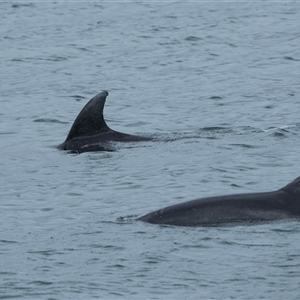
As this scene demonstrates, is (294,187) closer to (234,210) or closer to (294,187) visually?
(294,187)

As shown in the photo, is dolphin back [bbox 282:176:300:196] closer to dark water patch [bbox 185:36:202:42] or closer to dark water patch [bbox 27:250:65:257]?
dark water patch [bbox 27:250:65:257]

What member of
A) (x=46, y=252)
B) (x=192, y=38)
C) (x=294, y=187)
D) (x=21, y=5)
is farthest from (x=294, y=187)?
(x=21, y=5)

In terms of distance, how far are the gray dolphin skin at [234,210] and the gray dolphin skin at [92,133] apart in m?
4.94

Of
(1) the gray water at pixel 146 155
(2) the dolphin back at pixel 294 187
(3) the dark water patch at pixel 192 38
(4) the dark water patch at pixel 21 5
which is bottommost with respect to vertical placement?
(4) the dark water patch at pixel 21 5

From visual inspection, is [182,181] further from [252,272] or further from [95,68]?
[95,68]

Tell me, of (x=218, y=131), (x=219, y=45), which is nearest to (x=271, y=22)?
(x=219, y=45)

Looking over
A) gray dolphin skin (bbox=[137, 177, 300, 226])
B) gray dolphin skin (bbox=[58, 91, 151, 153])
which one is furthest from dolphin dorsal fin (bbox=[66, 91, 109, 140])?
gray dolphin skin (bbox=[137, 177, 300, 226])

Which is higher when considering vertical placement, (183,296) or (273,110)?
(183,296)

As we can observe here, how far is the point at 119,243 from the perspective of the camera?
35.0 ft

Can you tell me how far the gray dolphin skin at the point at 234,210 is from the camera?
1126cm

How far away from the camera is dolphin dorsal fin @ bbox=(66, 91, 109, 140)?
1630cm

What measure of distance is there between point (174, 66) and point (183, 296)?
59.8 ft

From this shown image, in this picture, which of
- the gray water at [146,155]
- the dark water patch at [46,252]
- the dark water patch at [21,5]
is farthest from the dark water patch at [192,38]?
the dark water patch at [46,252]

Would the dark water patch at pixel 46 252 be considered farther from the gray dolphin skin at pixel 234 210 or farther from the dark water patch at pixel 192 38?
the dark water patch at pixel 192 38
